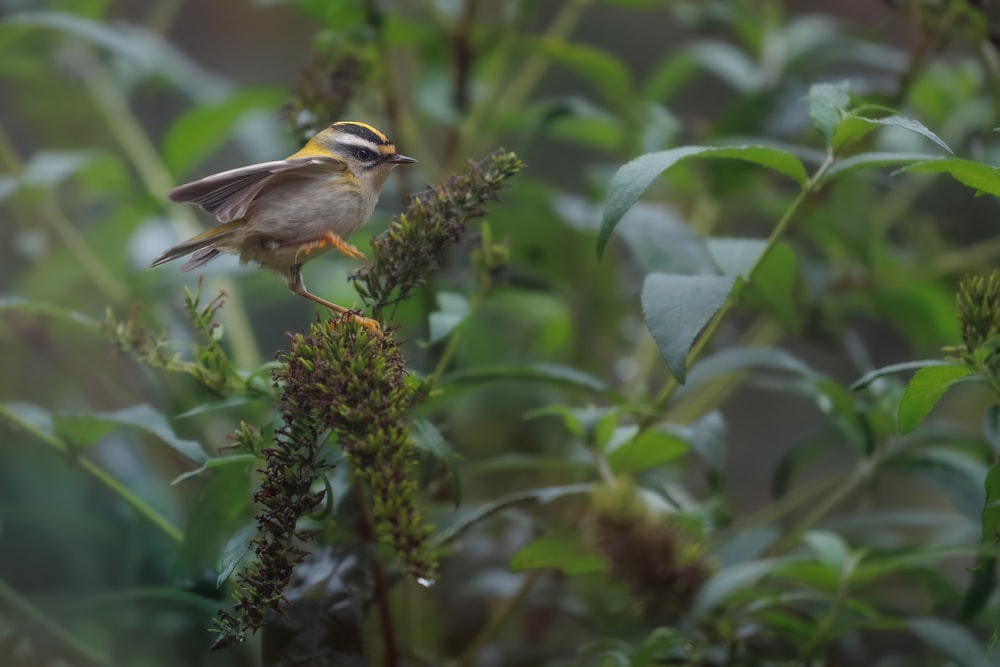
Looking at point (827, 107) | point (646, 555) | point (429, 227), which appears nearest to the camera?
point (429, 227)

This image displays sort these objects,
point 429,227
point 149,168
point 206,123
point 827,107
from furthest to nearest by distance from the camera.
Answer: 1. point 149,168
2. point 206,123
3. point 827,107
4. point 429,227

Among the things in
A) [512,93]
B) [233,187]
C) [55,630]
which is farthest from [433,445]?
[512,93]

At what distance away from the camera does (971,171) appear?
588 millimetres

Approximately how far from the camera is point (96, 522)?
1.04 m

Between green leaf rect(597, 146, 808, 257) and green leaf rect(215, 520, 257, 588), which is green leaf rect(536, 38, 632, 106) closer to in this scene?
green leaf rect(597, 146, 808, 257)

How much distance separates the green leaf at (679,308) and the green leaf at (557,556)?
235mm

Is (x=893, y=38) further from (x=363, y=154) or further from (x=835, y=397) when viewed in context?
(x=363, y=154)

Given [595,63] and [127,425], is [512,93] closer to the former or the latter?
[595,63]

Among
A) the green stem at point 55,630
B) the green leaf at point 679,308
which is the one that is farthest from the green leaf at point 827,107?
the green stem at point 55,630

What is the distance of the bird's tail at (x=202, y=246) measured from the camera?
0.65 m

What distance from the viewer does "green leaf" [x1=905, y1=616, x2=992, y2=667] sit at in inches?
30.2

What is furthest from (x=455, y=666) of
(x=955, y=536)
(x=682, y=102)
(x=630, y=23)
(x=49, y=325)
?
(x=630, y=23)

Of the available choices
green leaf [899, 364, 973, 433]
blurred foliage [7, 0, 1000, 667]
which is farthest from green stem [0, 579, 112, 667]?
green leaf [899, 364, 973, 433]

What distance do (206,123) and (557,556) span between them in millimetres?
629
